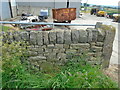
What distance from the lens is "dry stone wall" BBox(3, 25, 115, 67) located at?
2438 millimetres

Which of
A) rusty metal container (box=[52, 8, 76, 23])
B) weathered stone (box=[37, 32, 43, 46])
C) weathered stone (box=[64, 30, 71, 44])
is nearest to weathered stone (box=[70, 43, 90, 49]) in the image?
weathered stone (box=[64, 30, 71, 44])

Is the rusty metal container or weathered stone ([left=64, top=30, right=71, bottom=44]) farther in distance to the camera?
the rusty metal container

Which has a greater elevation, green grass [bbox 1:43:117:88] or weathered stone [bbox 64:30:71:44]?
weathered stone [bbox 64:30:71:44]

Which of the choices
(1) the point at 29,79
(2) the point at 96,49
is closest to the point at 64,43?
(2) the point at 96,49

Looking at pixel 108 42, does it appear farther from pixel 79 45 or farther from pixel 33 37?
A: pixel 33 37

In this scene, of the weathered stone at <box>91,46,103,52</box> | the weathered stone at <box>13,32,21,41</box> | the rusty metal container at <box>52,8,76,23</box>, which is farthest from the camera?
the rusty metal container at <box>52,8,76,23</box>

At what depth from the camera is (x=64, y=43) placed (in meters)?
2.57

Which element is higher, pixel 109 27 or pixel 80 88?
pixel 109 27

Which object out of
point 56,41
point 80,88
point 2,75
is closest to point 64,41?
point 56,41

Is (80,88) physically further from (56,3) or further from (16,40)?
(56,3)

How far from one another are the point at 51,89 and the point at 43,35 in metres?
1.22

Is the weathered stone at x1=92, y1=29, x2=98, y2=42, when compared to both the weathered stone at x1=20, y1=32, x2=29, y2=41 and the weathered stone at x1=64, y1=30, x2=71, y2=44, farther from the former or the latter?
the weathered stone at x1=20, y1=32, x2=29, y2=41

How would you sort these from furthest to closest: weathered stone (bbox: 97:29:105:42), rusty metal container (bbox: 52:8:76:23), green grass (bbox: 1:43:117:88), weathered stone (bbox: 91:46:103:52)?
1. rusty metal container (bbox: 52:8:76:23)
2. weathered stone (bbox: 91:46:103:52)
3. weathered stone (bbox: 97:29:105:42)
4. green grass (bbox: 1:43:117:88)

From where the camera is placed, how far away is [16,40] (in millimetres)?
2408
